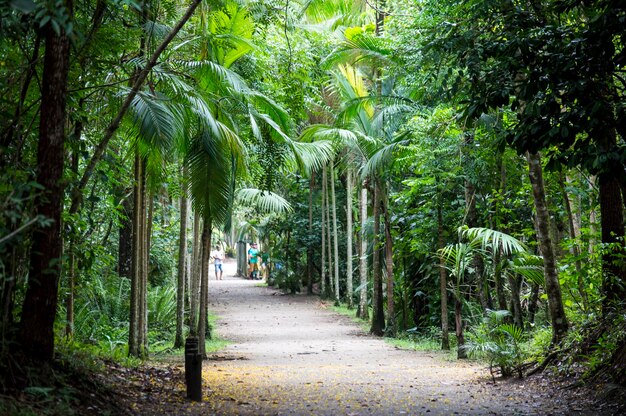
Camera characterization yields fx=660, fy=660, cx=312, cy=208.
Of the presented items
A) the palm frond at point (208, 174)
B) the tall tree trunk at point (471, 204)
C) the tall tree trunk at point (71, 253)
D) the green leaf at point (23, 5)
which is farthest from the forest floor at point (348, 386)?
the green leaf at point (23, 5)

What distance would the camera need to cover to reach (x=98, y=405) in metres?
6.18

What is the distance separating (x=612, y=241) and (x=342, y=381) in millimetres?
4222

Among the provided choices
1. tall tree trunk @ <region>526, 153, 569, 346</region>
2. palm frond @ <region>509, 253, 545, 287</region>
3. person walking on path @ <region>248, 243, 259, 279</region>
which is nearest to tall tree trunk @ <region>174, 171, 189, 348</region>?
palm frond @ <region>509, 253, 545, 287</region>

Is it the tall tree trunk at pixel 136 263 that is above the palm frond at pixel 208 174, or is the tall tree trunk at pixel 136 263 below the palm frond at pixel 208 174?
below

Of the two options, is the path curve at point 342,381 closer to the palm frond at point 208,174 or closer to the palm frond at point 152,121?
the palm frond at point 208,174

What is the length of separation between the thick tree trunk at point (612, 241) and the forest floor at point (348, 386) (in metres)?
1.33

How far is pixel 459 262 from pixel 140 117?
649 centimetres

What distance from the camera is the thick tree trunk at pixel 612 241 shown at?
8443 millimetres

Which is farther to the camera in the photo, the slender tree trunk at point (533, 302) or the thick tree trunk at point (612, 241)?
the slender tree trunk at point (533, 302)

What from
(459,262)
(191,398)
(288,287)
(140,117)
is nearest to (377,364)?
(459,262)

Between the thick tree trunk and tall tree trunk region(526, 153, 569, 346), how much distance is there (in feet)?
2.87

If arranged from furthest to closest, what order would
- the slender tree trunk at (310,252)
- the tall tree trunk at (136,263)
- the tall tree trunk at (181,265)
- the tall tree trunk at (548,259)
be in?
the slender tree trunk at (310,252) → the tall tree trunk at (181,265) → the tall tree trunk at (136,263) → the tall tree trunk at (548,259)

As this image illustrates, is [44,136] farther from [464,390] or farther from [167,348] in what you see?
[167,348]

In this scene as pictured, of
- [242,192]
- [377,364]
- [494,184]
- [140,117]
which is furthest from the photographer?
[242,192]
